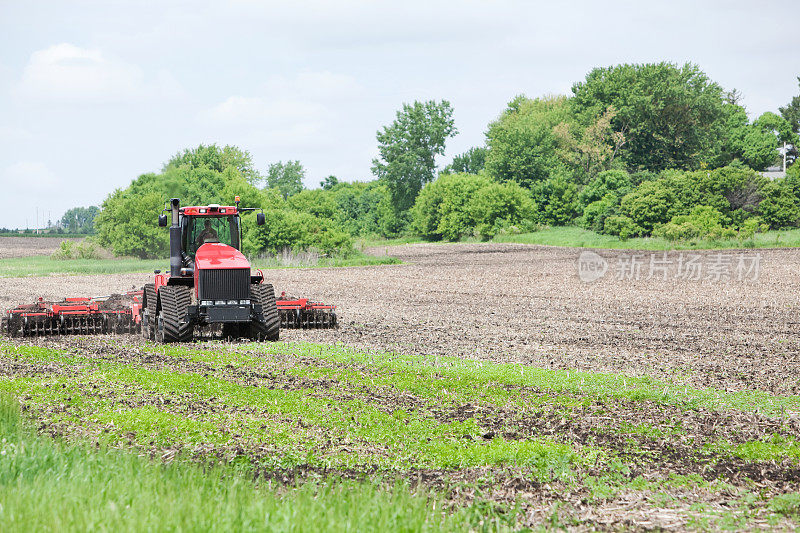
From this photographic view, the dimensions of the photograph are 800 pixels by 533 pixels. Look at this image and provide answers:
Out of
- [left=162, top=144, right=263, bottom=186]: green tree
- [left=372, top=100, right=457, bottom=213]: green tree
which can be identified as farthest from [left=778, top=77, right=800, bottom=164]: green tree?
[left=162, top=144, right=263, bottom=186]: green tree

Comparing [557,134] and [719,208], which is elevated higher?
[557,134]

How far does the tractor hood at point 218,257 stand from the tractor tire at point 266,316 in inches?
23.2

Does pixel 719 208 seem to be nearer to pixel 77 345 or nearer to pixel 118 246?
pixel 118 246

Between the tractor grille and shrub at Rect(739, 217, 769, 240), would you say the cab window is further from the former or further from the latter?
shrub at Rect(739, 217, 769, 240)

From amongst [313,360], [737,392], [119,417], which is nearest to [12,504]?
[119,417]

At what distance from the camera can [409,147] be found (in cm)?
9575

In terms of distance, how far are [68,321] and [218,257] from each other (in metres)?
3.97

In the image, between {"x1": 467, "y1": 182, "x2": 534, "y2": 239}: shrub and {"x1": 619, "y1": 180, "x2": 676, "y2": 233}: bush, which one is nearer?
{"x1": 619, "y1": 180, "x2": 676, "y2": 233}: bush

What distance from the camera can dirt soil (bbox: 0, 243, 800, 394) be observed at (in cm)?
1306

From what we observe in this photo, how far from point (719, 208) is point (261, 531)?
62.0 m

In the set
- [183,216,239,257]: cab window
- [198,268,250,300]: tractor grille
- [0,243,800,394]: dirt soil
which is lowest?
[0,243,800,394]: dirt soil

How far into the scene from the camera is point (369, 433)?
835 centimetres

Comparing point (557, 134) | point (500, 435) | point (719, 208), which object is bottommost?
point (500, 435)

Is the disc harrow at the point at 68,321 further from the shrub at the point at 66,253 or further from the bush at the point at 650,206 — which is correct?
the bush at the point at 650,206
